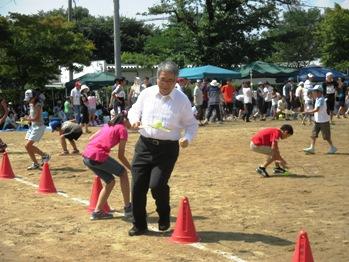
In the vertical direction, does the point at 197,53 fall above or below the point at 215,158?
above

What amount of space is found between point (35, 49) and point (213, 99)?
11613 mm

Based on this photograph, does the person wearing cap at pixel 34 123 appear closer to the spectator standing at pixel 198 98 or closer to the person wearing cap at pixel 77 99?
the person wearing cap at pixel 77 99

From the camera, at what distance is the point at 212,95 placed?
22.9 metres

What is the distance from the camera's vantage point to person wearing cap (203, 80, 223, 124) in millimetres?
22781

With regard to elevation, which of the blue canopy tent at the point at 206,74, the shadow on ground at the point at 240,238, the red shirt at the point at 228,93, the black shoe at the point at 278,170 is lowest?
the shadow on ground at the point at 240,238

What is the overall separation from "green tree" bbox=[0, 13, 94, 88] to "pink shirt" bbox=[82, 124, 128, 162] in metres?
23.8

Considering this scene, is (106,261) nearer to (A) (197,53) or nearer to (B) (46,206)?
(B) (46,206)

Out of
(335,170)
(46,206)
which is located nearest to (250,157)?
(335,170)

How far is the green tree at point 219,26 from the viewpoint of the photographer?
39.9 m

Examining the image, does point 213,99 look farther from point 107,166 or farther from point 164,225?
point 164,225

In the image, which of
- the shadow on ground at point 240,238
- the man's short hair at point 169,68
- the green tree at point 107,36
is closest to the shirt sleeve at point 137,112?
the man's short hair at point 169,68

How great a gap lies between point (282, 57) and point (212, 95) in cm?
6282

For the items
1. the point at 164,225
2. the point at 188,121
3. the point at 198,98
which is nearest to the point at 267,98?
the point at 198,98

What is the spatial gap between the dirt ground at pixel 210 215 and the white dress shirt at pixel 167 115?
115 centimetres
